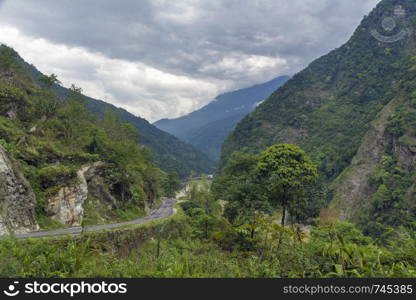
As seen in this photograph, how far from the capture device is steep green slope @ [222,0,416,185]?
109019mm

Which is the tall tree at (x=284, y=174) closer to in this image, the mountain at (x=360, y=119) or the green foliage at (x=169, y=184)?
the mountain at (x=360, y=119)

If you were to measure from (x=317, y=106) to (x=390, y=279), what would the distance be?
500 ft

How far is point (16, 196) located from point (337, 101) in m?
137

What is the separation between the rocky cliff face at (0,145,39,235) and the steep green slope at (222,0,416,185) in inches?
3252

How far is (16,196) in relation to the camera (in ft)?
92.7

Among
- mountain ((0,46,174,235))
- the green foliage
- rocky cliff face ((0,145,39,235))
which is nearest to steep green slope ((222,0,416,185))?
the green foliage

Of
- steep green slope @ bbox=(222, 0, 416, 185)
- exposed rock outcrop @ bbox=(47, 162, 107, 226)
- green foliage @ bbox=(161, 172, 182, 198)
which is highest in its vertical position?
steep green slope @ bbox=(222, 0, 416, 185)

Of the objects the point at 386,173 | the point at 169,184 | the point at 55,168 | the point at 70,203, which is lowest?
the point at 169,184

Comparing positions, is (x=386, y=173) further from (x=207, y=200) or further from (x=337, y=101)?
(x=337, y=101)

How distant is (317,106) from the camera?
5891 inches

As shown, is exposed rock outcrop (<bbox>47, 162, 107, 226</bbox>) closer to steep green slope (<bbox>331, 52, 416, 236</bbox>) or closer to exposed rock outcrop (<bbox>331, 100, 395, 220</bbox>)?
steep green slope (<bbox>331, 52, 416, 236</bbox>)

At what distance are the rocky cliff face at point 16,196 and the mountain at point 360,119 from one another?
59040 mm

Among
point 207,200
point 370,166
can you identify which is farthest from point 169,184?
point 370,166

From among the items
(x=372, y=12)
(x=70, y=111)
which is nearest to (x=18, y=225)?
(x=70, y=111)
